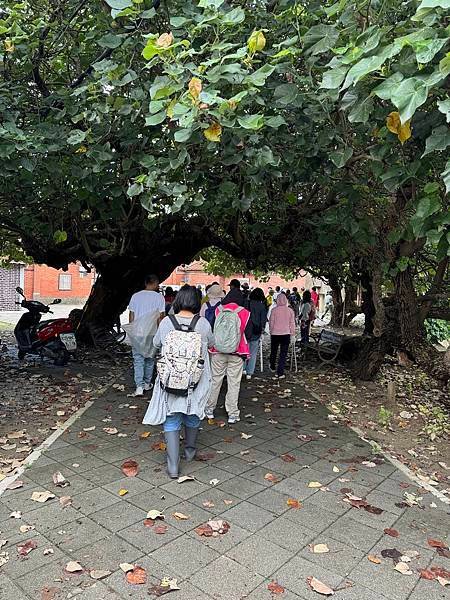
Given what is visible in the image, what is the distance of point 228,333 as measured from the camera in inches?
238

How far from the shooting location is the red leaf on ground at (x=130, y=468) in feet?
14.5

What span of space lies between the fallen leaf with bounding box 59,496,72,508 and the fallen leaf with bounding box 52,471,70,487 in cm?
25

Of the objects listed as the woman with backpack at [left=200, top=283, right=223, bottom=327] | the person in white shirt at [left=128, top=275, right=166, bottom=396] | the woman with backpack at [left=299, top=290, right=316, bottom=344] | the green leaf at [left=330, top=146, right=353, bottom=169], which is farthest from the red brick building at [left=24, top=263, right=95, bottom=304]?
the green leaf at [left=330, top=146, right=353, bottom=169]

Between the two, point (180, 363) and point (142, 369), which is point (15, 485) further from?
point (142, 369)

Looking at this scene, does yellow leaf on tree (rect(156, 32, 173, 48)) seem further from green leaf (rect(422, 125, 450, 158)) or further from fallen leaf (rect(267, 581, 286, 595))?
fallen leaf (rect(267, 581, 286, 595))

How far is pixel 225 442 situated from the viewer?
5.45 metres

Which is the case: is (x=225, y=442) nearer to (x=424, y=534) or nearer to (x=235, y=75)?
(x=424, y=534)

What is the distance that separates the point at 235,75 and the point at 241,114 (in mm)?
326

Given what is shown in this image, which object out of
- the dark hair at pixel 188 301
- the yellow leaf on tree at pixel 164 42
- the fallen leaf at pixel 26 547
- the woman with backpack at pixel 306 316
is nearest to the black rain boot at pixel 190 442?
the dark hair at pixel 188 301

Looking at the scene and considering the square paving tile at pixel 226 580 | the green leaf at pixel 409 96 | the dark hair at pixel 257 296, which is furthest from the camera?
the dark hair at pixel 257 296

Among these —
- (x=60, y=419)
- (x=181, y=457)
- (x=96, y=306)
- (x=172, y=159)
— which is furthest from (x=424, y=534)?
(x=96, y=306)

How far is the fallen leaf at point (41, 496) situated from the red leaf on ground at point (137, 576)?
126cm

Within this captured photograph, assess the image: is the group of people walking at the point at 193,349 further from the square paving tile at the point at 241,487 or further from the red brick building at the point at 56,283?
the red brick building at the point at 56,283

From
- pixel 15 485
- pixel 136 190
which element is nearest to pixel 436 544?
pixel 15 485
